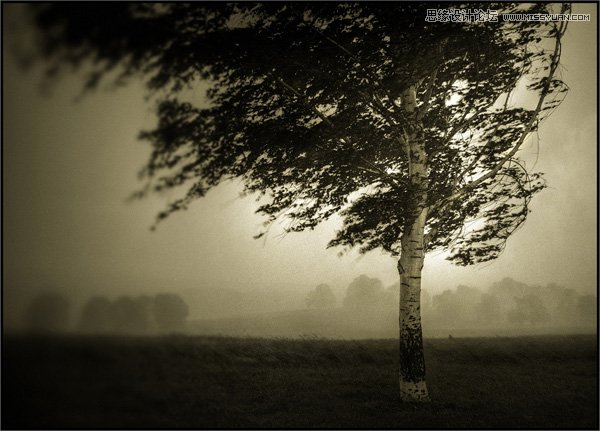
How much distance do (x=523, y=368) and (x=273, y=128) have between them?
16.6 meters

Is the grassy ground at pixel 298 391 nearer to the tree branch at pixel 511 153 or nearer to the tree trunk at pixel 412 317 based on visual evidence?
the tree trunk at pixel 412 317

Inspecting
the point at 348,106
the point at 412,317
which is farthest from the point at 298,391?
the point at 348,106

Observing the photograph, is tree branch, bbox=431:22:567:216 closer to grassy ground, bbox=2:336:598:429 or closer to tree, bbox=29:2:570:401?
tree, bbox=29:2:570:401

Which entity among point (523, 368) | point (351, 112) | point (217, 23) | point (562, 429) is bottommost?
point (523, 368)

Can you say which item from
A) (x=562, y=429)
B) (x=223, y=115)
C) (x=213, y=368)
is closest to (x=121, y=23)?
(x=223, y=115)

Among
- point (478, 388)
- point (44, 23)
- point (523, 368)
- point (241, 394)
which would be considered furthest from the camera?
point (523, 368)

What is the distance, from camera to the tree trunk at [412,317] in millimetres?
9555

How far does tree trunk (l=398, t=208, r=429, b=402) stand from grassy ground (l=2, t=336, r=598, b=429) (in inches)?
20.5

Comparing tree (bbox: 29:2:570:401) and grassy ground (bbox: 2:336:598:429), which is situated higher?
tree (bbox: 29:2:570:401)

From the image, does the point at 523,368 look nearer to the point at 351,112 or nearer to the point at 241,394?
the point at 241,394

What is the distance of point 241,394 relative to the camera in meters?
10.2

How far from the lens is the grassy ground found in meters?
4.61

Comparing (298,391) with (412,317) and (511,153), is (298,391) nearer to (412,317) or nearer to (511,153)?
(412,317)

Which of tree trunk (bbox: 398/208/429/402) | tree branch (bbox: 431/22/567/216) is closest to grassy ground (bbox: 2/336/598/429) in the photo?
tree trunk (bbox: 398/208/429/402)
